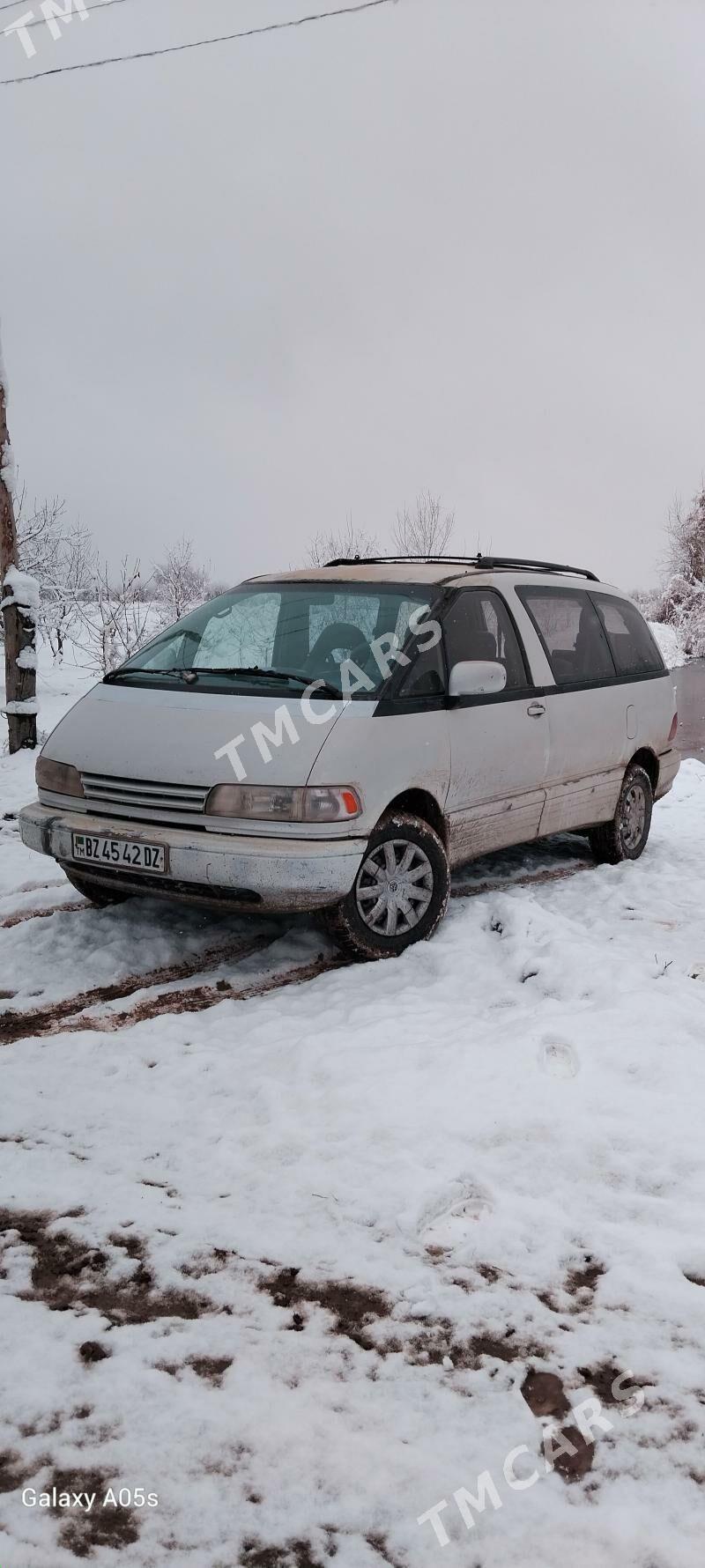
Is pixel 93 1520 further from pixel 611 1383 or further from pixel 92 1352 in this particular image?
pixel 611 1383

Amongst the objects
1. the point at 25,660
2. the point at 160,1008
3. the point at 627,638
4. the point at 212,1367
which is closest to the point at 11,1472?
the point at 212,1367

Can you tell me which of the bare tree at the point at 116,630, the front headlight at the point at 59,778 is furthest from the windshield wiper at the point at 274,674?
the bare tree at the point at 116,630

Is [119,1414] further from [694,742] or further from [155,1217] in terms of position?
[694,742]

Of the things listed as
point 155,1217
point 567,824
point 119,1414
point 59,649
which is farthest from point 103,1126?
point 59,649

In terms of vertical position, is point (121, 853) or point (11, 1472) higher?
point (121, 853)

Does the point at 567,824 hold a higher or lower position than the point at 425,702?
lower

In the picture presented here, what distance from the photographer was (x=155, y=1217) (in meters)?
2.83

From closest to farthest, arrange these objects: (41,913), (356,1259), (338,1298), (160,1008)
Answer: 1. (338,1298)
2. (356,1259)
3. (160,1008)
4. (41,913)

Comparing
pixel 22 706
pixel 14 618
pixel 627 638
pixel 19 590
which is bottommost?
pixel 22 706

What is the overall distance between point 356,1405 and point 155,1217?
2.86ft

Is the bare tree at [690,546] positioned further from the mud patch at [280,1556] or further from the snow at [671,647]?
the mud patch at [280,1556]

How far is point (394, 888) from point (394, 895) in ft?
0.11

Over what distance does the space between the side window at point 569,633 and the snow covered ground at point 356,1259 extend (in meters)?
2.03

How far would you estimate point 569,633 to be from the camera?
6414 millimetres
